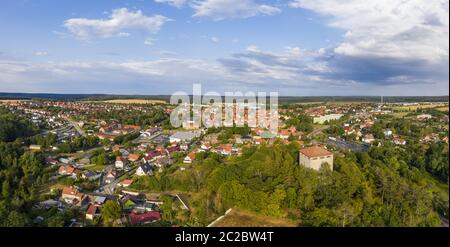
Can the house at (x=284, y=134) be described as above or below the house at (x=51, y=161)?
above

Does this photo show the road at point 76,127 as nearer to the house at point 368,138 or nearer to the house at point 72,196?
the house at point 72,196

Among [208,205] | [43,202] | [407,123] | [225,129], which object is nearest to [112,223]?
[208,205]

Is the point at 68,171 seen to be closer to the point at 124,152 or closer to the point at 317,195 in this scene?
the point at 124,152

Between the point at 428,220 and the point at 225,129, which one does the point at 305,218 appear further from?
the point at 225,129

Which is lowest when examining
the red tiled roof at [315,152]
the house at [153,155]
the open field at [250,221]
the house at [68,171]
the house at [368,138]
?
the house at [68,171]

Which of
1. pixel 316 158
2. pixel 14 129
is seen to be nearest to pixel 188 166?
pixel 316 158

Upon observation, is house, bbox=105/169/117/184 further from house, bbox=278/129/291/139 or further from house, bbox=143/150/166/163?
house, bbox=278/129/291/139

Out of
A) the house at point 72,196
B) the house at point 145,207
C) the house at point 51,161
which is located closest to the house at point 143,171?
the house at point 72,196
